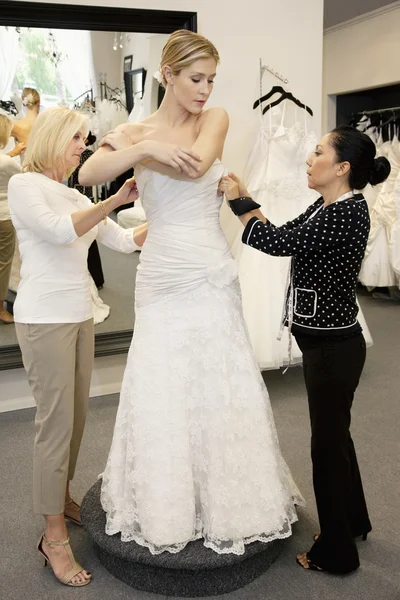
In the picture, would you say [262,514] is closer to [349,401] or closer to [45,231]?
[349,401]

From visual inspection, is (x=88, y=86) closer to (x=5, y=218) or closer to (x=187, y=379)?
(x=5, y=218)

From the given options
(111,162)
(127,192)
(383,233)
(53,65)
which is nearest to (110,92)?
(53,65)

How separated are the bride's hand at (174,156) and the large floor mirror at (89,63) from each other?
1.76 meters

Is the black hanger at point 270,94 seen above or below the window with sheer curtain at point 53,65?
below

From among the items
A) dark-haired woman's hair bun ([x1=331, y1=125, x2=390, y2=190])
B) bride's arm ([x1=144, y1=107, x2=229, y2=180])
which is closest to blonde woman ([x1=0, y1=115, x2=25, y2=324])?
bride's arm ([x1=144, y1=107, x2=229, y2=180])

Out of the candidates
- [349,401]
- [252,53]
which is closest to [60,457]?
[349,401]

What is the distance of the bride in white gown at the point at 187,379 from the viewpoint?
2.02 m

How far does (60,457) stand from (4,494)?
0.82m

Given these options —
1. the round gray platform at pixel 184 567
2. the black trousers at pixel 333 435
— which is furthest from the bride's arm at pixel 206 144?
the round gray platform at pixel 184 567

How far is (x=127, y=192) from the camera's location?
2189 mm

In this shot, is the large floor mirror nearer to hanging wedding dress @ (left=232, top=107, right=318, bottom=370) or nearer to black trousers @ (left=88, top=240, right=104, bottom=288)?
black trousers @ (left=88, top=240, right=104, bottom=288)

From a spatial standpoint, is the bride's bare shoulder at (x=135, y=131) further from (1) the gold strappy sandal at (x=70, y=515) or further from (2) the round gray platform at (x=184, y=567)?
(1) the gold strappy sandal at (x=70, y=515)

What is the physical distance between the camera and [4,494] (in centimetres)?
280

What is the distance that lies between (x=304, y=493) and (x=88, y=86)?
2512mm
